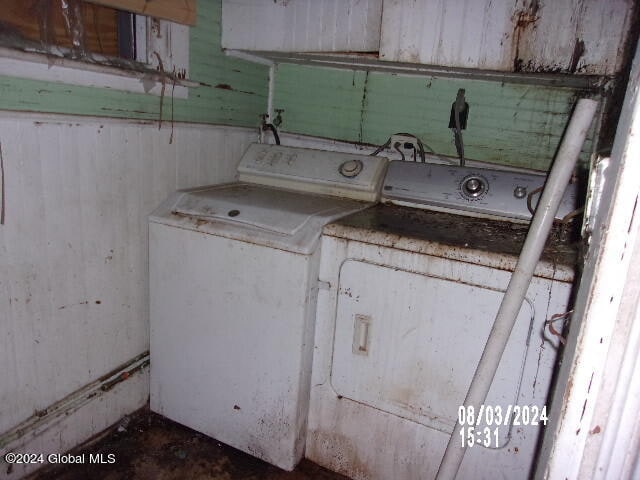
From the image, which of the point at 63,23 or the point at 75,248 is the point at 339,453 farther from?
the point at 63,23

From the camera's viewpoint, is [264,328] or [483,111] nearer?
[264,328]

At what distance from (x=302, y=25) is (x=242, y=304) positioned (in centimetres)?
117

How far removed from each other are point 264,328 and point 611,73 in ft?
4.69

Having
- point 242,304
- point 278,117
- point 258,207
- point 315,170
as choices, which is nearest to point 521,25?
point 315,170

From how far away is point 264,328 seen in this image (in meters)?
1.55

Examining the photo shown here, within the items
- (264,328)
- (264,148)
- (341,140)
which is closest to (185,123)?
(264,148)

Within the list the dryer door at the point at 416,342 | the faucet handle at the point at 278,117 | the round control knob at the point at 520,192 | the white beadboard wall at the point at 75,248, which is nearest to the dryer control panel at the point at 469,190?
the round control knob at the point at 520,192

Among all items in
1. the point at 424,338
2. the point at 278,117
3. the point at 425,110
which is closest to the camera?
the point at 424,338

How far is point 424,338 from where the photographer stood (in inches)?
54.5

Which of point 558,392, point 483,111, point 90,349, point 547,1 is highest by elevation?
point 547,1

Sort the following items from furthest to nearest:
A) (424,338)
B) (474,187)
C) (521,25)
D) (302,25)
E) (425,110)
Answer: (425,110)
(302,25)
(474,187)
(521,25)
(424,338)

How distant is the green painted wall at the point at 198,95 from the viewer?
1.31 meters

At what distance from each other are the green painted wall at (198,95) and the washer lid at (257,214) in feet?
1.16

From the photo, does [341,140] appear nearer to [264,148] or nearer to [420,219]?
[264,148]
